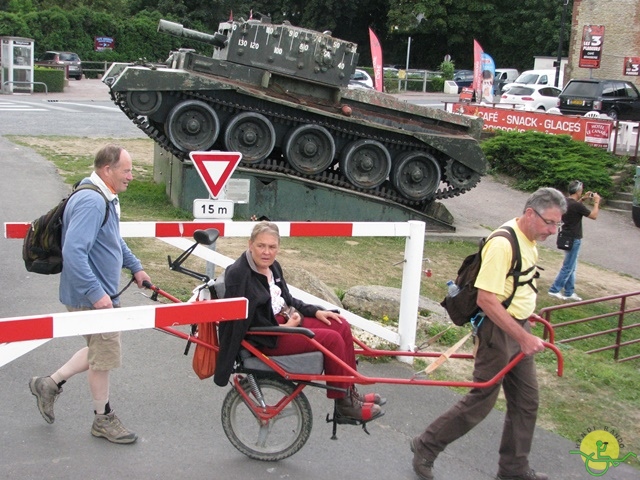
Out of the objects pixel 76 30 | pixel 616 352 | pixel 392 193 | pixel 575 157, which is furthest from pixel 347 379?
pixel 76 30

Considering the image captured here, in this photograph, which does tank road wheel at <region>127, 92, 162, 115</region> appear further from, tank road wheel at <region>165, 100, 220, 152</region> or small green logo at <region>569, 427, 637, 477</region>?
small green logo at <region>569, 427, 637, 477</region>

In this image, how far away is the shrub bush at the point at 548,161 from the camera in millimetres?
20234

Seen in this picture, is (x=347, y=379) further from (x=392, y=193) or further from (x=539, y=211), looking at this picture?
(x=392, y=193)

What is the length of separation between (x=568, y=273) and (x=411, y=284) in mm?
6081

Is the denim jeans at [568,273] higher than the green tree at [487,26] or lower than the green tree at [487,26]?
lower

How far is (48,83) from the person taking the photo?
34.8 m

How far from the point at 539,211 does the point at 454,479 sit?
63.3 inches

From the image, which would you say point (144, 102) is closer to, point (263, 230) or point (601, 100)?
point (263, 230)

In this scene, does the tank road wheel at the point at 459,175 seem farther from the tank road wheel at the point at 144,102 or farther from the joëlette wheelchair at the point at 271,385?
the joëlette wheelchair at the point at 271,385

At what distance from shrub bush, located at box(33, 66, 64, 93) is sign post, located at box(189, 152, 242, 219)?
1183 inches

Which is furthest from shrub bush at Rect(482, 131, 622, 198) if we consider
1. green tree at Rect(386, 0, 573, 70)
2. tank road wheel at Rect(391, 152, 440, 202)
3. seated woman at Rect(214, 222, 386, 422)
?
green tree at Rect(386, 0, 573, 70)

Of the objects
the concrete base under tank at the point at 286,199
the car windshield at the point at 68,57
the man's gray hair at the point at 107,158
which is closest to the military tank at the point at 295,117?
the concrete base under tank at the point at 286,199

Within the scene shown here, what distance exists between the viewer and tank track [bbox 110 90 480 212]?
13.8m

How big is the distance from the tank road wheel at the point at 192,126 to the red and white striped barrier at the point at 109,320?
9.58m
